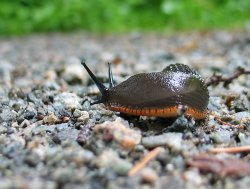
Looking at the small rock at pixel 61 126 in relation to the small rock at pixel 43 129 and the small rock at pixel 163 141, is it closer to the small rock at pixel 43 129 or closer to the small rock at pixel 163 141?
the small rock at pixel 43 129

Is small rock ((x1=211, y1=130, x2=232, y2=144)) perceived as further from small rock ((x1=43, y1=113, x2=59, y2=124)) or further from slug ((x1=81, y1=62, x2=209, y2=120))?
small rock ((x1=43, y1=113, x2=59, y2=124))

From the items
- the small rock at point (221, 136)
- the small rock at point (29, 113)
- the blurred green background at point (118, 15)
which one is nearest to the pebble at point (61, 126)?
the small rock at point (29, 113)

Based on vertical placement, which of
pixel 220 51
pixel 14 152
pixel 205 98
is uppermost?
pixel 220 51

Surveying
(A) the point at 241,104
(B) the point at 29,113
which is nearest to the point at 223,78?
(A) the point at 241,104

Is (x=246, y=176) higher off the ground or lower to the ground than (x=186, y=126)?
lower

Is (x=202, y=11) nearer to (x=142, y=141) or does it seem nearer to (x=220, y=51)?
(x=220, y=51)

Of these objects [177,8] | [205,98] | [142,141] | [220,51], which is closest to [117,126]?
[142,141]

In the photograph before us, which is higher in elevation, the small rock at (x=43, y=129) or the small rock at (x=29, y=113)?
the small rock at (x=29, y=113)

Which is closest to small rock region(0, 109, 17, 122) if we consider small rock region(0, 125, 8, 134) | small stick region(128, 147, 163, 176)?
small rock region(0, 125, 8, 134)
